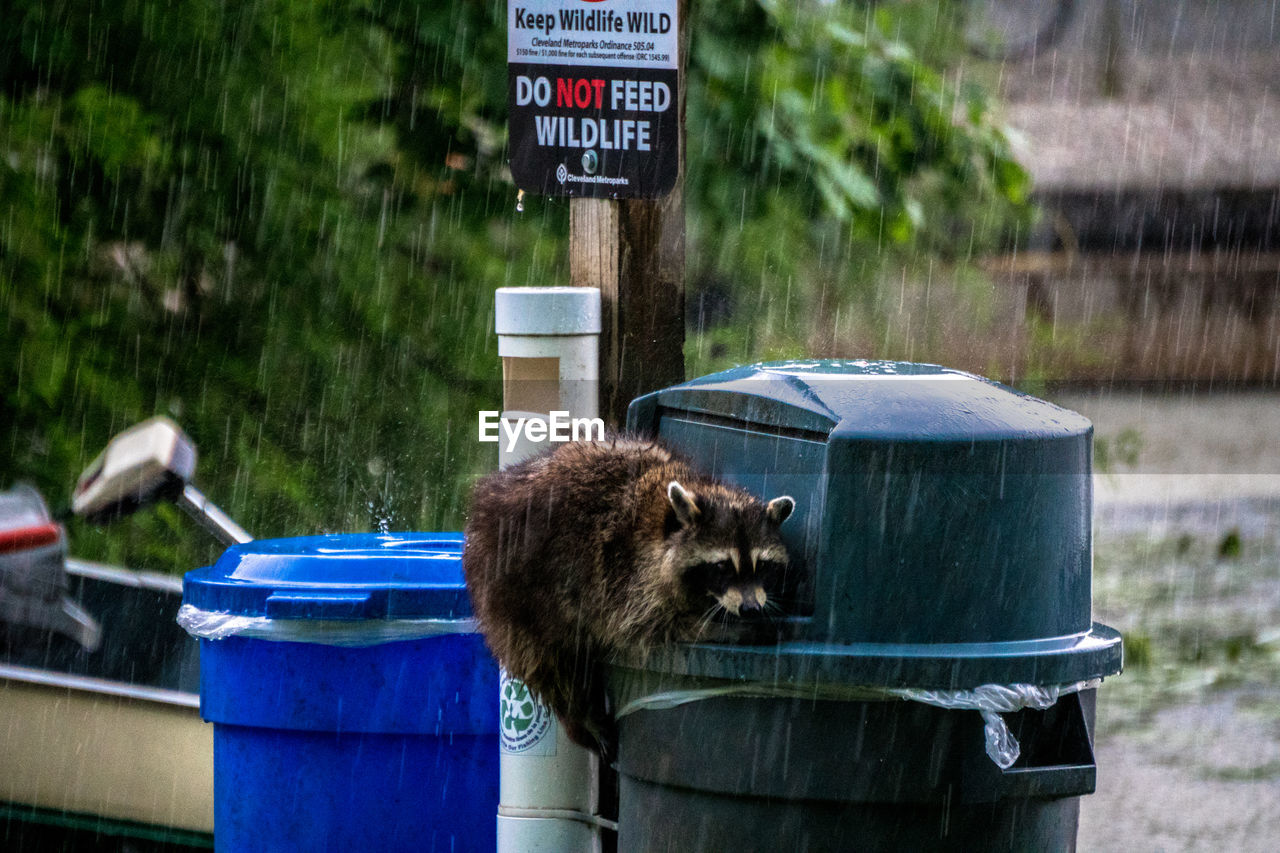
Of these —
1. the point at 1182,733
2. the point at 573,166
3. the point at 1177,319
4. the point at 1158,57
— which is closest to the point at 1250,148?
the point at 1158,57

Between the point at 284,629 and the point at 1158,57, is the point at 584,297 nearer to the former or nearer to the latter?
the point at 284,629

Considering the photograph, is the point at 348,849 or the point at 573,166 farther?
the point at 573,166

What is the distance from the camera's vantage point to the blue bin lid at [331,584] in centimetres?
267

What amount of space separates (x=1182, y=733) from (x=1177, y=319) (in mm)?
9715

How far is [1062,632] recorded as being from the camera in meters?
2.21

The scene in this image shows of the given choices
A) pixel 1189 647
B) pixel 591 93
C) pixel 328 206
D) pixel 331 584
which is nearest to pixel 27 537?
pixel 328 206

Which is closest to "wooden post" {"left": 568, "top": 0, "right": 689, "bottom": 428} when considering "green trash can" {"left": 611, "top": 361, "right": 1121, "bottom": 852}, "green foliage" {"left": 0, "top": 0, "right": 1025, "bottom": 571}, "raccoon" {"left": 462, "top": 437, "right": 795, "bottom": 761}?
"raccoon" {"left": 462, "top": 437, "right": 795, "bottom": 761}

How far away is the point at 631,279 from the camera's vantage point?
3.20 metres

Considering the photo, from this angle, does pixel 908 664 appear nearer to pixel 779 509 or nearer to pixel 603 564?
pixel 779 509

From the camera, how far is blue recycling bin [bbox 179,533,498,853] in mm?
2699

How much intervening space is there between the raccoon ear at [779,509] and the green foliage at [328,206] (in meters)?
2.28

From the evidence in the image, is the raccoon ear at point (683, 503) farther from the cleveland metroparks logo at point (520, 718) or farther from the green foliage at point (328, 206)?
the green foliage at point (328, 206)

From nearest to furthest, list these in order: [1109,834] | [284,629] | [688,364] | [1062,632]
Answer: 1. [1062,632]
2. [284,629]
3. [1109,834]
4. [688,364]

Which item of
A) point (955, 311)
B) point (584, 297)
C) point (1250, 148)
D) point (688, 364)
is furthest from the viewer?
point (1250, 148)
